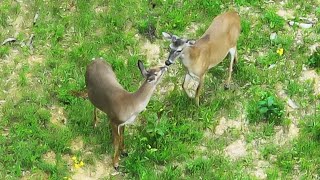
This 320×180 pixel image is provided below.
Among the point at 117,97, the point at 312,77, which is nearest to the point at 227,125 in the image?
the point at 312,77

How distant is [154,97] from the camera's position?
10.6 m

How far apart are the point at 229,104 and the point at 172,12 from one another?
2242mm

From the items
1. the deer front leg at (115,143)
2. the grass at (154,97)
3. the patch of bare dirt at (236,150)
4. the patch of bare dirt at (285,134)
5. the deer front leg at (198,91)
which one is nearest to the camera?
the deer front leg at (115,143)

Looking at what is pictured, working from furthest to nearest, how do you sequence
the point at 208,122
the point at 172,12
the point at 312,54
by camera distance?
the point at 172,12, the point at 312,54, the point at 208,122

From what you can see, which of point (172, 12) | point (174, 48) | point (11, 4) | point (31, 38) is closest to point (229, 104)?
point (174, 48)

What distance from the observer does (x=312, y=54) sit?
11.1 m

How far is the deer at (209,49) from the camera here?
32.9ft

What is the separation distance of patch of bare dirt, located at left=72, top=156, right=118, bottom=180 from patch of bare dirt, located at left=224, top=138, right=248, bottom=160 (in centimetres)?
159

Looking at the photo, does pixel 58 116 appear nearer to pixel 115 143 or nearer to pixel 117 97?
pixel 115 143

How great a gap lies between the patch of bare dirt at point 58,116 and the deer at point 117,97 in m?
0.81

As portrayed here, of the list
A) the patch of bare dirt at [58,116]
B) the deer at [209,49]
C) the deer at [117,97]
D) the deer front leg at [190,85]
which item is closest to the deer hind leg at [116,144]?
the deer at [117,97]

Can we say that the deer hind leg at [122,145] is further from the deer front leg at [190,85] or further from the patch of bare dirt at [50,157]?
the deer front leg at [190,85]

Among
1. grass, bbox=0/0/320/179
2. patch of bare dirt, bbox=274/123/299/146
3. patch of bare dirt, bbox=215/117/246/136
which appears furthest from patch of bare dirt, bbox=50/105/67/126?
patch of bare dirt, bbox=274/123/299/146

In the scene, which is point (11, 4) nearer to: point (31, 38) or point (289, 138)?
point (31, 38)
